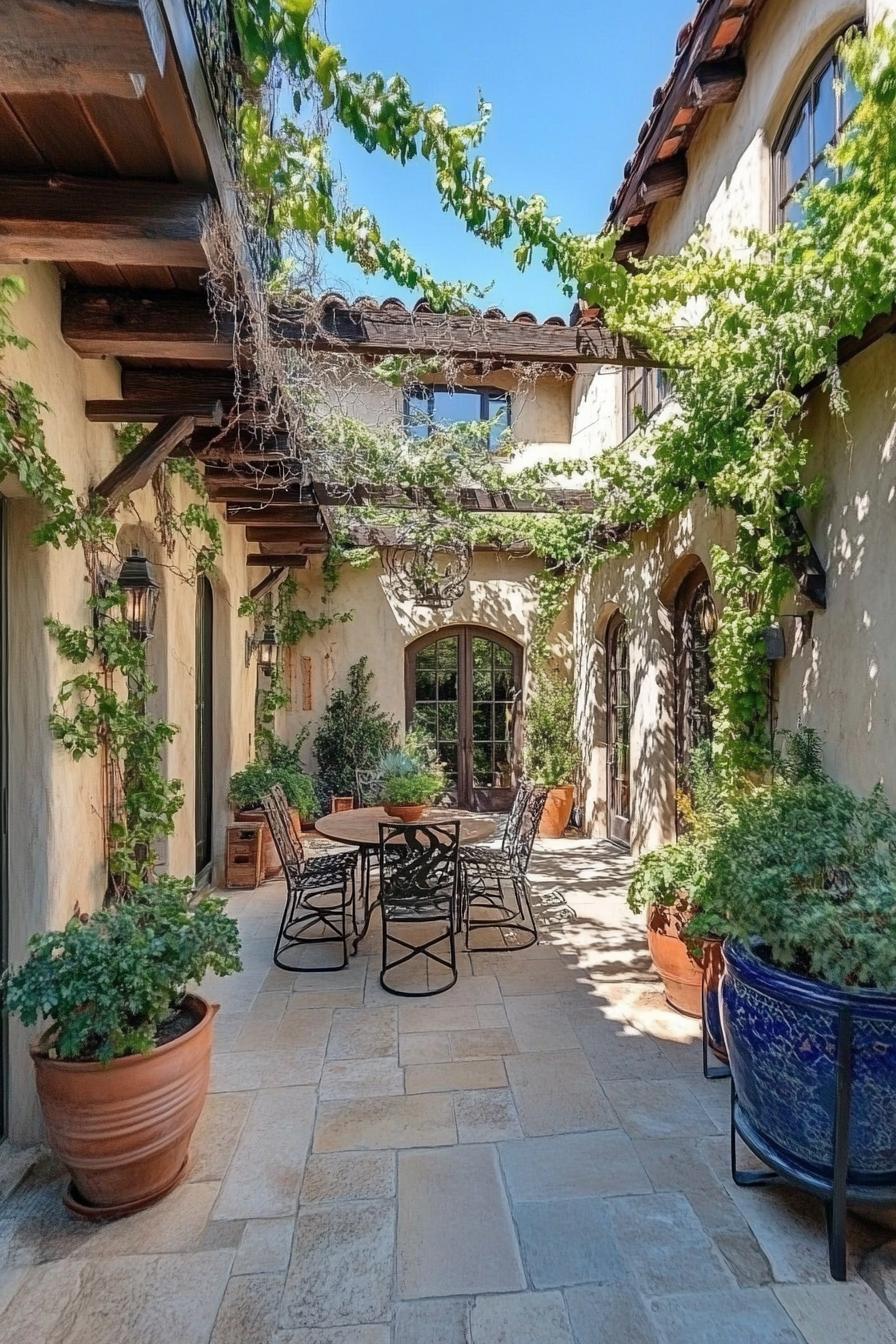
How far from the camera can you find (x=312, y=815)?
699cm

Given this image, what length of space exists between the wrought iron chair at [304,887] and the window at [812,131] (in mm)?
4241

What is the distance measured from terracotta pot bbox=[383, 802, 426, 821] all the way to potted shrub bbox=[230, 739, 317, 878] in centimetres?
129

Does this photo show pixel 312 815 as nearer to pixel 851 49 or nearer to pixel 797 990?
pixel 797 990

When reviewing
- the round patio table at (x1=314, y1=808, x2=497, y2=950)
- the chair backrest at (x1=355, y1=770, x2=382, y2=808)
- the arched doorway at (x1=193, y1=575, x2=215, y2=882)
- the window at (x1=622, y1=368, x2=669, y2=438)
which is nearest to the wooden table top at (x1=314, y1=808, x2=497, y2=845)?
the round patio table at (x1=314, y1=808, x2=497, y2=950)

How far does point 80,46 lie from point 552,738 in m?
7.15

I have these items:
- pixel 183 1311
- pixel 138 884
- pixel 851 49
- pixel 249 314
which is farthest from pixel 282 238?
pixel 183 1311

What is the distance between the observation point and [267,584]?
Result: 6.85 metres

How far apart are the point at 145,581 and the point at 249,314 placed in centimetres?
122

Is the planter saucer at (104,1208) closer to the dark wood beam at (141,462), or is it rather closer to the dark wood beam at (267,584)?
the dark wood beam at (141,462)

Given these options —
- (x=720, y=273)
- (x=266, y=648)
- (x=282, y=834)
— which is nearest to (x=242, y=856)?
(x=282, y=834)

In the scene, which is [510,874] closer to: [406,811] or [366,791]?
[406,811]

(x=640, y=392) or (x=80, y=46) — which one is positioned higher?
(x=640, y=392)

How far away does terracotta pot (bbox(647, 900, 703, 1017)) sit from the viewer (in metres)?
3.28

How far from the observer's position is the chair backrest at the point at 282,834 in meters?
4.22
